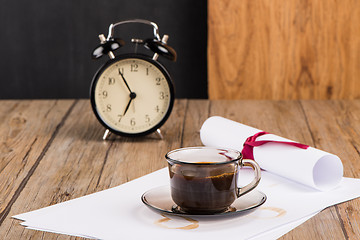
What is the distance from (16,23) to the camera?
2736 millimetres

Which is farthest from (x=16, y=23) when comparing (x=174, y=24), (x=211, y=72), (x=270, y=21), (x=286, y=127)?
(x=286, y=127)

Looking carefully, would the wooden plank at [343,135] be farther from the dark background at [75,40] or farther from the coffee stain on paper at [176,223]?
the dark background at [75,40]

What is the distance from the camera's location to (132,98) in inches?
73.2

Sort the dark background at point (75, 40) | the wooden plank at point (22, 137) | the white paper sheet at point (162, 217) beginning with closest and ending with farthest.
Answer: the white paper sheet at point (162, 217) → the wooden plank at point (22, 137) → the dark background at point (75, 40)

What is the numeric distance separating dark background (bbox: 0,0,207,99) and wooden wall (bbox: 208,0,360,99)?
0.74 feet

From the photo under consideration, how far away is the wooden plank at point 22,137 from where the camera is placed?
1.46 m

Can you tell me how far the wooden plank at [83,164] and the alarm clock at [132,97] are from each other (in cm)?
6

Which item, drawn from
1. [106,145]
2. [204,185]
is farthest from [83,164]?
[204,185]

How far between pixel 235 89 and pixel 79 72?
2.46 feet

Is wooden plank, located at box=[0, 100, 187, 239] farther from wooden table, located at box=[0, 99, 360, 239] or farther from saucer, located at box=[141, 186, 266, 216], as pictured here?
saucer, located at box=[141, 186, 266, 216]

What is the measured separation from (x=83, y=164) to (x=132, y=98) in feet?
1.05

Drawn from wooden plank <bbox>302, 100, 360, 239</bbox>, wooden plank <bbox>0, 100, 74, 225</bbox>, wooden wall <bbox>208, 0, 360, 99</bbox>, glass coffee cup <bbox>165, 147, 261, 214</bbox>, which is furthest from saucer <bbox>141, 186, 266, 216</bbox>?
wooden wall <bbox>208, 0, 360, 99</bbox>

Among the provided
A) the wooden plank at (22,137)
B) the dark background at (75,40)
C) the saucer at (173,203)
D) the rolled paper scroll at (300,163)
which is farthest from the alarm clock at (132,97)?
the dark background at (75,40)

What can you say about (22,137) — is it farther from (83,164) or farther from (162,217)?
(162,217)
